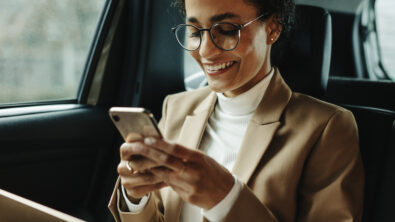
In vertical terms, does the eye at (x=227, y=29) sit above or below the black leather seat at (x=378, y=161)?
above

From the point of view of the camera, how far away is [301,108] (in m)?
1.19

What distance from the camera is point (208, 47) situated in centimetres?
113

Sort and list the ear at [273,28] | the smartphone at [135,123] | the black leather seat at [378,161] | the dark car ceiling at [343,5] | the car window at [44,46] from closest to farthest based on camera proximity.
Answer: the smartphone at [135,123] < the black leather seat at [378,161] < the ear at [273,28] < the car window at [44,46] < the dark car ceiling at [343,5]

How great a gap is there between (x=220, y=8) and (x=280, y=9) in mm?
213

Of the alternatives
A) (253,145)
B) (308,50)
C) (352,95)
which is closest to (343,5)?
(352,95)

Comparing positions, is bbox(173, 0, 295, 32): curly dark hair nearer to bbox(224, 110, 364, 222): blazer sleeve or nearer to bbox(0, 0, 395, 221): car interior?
bbox(0, 0, 395, 221): car interior

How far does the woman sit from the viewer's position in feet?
3.13

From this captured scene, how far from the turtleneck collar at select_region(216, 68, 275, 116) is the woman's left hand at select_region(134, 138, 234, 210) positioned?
1.30 feet

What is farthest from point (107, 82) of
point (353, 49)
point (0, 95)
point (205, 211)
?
point (353, 49)

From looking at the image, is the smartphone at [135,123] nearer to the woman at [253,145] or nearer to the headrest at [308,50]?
the woman at [253,145]

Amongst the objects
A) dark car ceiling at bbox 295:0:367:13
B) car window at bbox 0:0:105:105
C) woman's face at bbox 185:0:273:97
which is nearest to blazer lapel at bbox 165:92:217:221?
woman's face at bbox 185:0:273:97

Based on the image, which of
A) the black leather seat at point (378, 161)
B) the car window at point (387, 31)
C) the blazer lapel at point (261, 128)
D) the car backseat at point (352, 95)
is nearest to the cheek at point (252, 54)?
the blazer lapel at point (261, 128)

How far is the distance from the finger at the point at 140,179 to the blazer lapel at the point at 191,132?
28 centimetres

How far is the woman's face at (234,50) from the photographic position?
3.66ft
